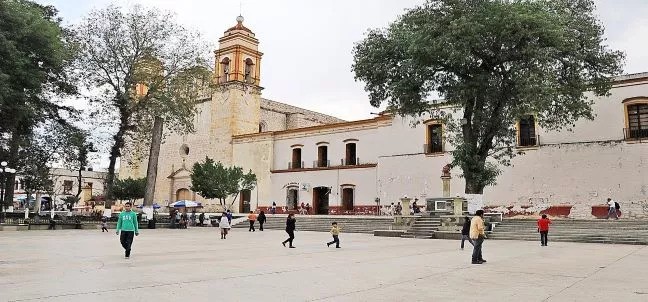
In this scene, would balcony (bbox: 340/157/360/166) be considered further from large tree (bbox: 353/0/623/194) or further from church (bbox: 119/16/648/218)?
large tree (bbox: 353/0/623/194)

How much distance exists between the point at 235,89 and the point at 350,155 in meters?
10.4

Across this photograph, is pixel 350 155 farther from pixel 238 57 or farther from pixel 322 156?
pixel 238 57

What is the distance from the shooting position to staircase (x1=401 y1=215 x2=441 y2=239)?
1969 centimetres

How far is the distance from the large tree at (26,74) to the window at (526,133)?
22836mm

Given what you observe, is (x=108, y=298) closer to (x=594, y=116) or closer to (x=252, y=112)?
(x=594, y=116)

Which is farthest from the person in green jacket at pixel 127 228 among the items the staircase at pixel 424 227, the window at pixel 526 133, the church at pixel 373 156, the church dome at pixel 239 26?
the church dome at pixel 239 26

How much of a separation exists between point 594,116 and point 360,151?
13.8 metres

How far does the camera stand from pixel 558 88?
19.4 metres

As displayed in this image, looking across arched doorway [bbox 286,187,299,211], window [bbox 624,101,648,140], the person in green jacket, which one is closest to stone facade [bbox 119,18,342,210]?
arched doorway [bbox 286,187,299,211]

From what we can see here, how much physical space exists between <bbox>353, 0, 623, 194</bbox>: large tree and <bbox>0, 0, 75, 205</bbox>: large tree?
1391 cm

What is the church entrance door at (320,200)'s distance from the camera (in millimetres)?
34875

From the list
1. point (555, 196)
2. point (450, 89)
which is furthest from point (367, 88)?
point (555, 196)

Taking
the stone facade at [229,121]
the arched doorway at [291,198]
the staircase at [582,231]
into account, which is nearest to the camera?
the staircase at [582,231]

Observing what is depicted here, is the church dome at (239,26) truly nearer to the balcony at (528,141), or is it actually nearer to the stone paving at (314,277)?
the balcony at (528,141)
